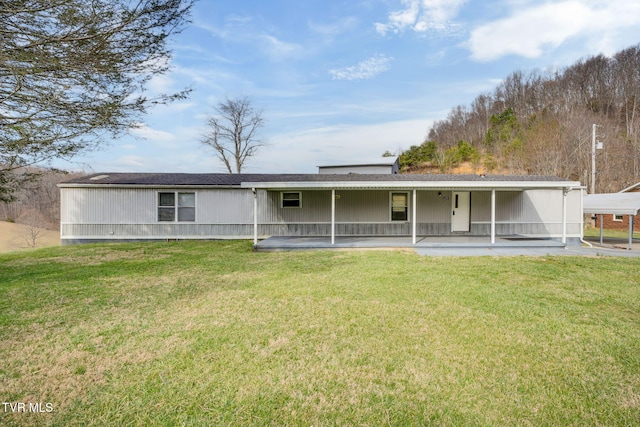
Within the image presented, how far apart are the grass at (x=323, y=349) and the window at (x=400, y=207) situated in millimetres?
6502

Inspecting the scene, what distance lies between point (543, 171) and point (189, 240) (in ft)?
→ 91.8

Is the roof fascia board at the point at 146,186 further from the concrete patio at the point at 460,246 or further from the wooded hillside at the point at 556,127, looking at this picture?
the wooded hillside at the point at 556,127

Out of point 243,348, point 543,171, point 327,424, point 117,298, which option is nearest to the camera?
point 327,424

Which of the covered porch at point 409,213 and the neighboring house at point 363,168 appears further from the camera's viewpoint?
the neighboring house at point 363,168

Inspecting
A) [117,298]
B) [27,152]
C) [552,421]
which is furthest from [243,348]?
[27,152]

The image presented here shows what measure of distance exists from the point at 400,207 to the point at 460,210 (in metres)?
2.56

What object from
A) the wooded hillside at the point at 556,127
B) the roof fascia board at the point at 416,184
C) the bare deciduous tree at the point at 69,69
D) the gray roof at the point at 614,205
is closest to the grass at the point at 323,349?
the bare deciduous tree at the point at 69,69

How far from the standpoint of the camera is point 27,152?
5.92m

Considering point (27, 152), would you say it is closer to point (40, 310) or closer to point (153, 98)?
point (153, 98)

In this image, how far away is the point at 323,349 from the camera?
3.62 meters

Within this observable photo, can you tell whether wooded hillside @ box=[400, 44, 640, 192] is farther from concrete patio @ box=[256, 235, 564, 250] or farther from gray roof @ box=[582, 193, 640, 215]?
concrete patio @ box=[256, 235, 564, 250]

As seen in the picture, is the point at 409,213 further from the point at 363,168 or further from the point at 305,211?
the point at 363,168

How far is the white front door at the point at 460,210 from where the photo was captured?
13.6 meters

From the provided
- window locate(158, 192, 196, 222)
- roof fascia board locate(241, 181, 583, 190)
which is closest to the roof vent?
window locate(158, 192, 196, 222)
